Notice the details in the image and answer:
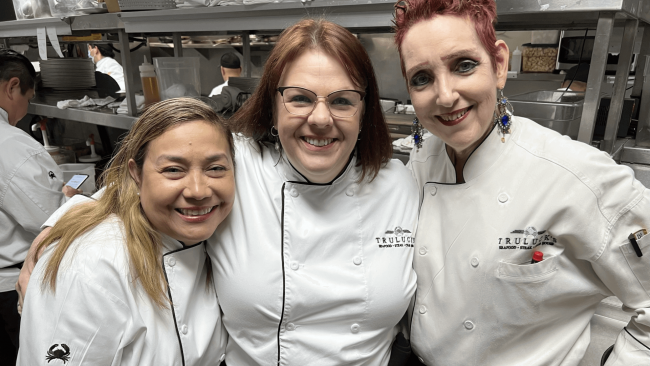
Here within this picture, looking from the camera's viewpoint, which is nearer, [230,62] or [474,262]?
[474,262]

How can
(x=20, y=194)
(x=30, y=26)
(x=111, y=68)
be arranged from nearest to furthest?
(x=20, y=194) → (x=30, y=26) → (x=111, y=68)

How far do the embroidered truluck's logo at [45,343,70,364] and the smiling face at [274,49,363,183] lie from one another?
686mm

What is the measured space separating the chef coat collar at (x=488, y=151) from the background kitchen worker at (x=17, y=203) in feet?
6.34

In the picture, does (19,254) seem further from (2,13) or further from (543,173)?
(2,13)

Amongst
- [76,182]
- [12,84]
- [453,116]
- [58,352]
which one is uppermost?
[453,116]

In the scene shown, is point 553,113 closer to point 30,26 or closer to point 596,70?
point 596,70

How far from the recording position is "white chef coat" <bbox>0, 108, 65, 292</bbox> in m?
1.95

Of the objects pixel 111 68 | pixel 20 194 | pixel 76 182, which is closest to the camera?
pixel 20 194

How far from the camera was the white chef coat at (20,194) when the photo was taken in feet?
6.40

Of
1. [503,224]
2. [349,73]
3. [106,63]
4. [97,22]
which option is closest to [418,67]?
[349,73]

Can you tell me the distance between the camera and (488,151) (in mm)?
1079

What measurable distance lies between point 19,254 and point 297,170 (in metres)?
1.72

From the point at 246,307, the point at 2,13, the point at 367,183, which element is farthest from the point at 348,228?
the point at 2,13

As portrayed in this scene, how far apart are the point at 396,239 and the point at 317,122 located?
0.40m
